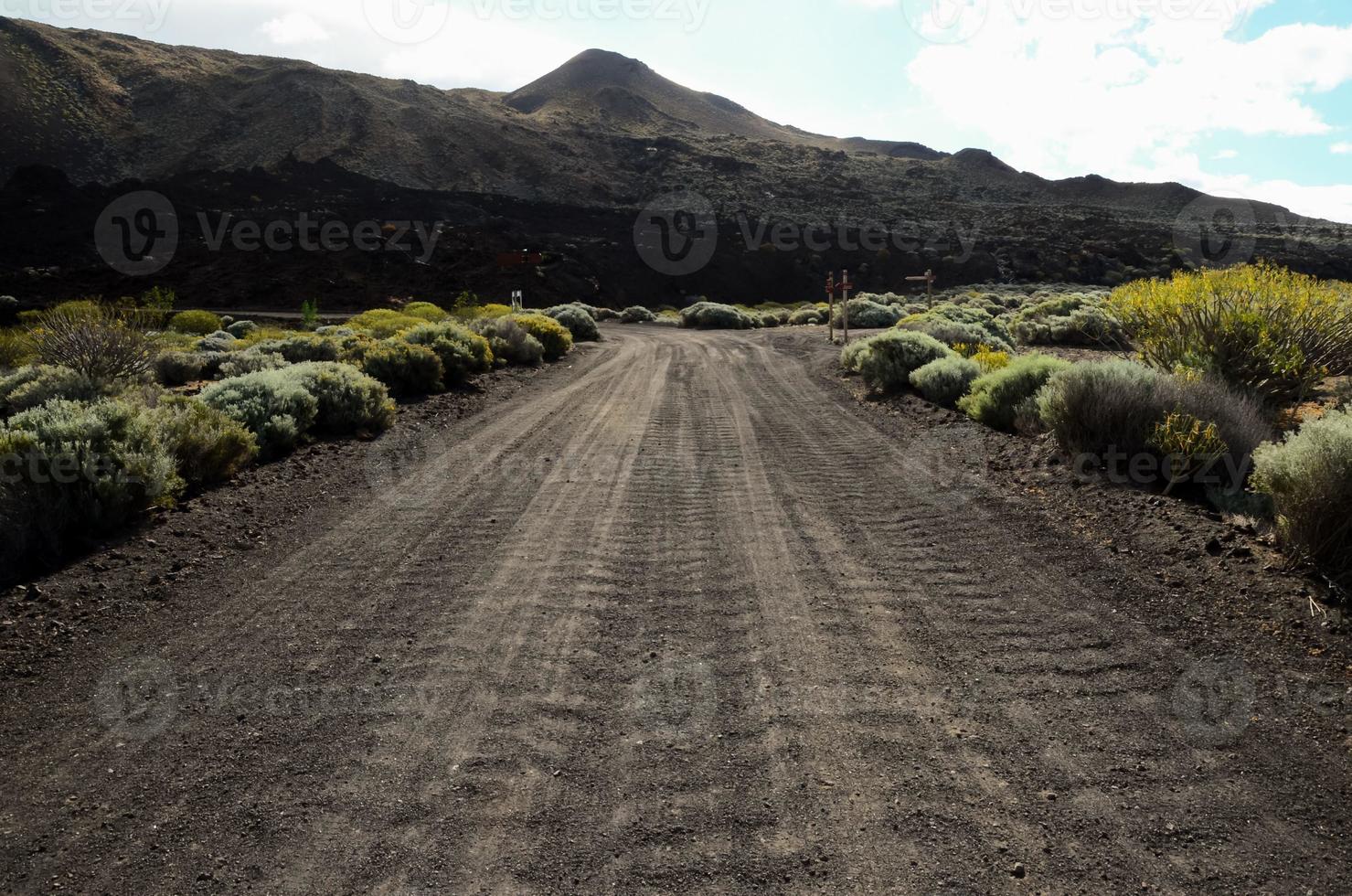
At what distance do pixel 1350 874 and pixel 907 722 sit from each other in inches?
60.7

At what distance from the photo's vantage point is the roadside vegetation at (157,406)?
18.5 ft

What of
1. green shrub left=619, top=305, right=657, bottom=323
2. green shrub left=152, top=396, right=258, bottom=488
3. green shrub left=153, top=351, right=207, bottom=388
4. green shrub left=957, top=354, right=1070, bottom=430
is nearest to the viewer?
green shrub left=152, top=396, right=258, bottom=488

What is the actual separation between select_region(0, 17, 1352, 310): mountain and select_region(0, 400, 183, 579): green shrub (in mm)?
37733

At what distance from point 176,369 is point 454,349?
5.10 meters

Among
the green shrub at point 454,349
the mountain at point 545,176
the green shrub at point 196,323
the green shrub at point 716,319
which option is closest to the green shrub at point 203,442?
the green shrub at point 454,349

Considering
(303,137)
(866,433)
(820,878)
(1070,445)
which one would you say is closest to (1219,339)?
(1070,445)

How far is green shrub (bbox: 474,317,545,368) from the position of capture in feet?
57.9

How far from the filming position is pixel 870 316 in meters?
30.2

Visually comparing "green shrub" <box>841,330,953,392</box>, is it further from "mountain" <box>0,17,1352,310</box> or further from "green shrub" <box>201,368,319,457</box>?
"mountain" <box>0,17,1352,310</box>

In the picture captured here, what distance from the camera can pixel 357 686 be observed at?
387 centimetres

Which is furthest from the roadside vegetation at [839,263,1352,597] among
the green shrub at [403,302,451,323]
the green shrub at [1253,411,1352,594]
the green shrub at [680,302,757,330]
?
the green shrub at [403,302,451,323]

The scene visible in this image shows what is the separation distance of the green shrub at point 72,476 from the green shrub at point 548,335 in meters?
13.3

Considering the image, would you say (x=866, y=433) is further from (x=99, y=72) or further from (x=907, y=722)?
(x=99, y=72)

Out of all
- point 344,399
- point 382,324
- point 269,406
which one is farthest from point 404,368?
point 382,324
